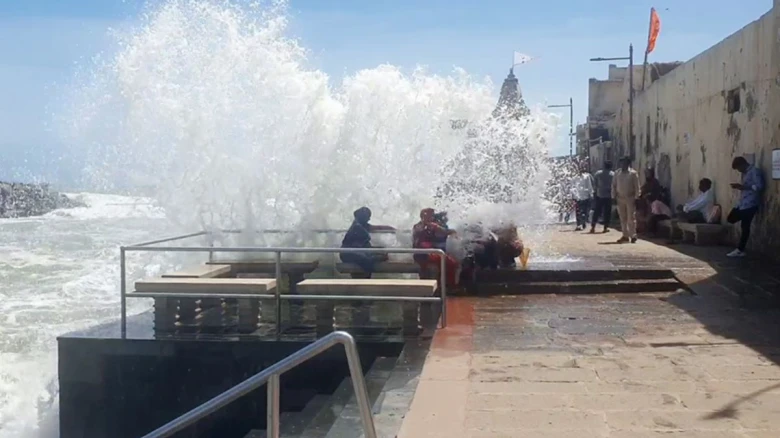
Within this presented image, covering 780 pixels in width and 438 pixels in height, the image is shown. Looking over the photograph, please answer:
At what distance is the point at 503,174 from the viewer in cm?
1141

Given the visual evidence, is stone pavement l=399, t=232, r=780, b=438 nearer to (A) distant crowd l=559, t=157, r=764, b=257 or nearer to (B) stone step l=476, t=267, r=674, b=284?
(B) stone step l=476, t=267, r=674, b=284

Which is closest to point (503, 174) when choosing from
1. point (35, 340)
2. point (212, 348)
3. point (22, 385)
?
point (212, 348)

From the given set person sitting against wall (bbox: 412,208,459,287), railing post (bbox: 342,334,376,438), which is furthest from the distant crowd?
railing post (bbox: 342,334,376,438)

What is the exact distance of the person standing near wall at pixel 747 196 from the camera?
36.9ft

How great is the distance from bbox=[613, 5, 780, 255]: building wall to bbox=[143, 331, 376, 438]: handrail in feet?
29.9

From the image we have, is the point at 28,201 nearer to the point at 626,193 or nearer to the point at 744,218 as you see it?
the point at 626,193

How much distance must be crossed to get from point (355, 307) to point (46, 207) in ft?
176

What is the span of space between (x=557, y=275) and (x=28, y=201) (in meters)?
52.9

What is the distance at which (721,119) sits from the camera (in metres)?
13.9

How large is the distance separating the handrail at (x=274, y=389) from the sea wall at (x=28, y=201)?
175 feet

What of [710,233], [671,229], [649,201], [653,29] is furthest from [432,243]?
[653,29]

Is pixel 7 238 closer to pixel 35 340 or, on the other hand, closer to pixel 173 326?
pixel 35 340

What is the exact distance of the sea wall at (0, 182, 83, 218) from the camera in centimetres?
5366

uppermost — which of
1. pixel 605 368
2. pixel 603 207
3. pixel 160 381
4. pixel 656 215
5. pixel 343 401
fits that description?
pixel 603 207
